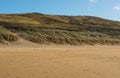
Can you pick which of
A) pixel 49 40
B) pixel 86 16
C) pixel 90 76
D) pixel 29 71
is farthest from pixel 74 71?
pixel 86 16

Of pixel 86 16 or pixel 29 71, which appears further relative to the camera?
pixel 86 16

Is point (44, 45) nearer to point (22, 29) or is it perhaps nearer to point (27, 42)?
point (27, 42)

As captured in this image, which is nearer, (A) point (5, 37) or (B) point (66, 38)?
(A) point (5, 37)

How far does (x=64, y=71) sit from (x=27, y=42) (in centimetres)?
2118

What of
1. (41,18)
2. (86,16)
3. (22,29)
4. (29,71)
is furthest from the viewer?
(86,16)

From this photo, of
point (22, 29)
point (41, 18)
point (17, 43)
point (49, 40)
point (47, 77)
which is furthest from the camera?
point (41, 18)

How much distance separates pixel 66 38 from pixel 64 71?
26.0 metres

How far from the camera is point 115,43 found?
42844mm

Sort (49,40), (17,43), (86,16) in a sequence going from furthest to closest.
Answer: (86,16), (49,40), (17,43)

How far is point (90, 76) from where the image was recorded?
36.9ft

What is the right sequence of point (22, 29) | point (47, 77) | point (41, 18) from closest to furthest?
point (47, 77) → point (22, 29) → point (41, 18)

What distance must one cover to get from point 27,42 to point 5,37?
2659 mm

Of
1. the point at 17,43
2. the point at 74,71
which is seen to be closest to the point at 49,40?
the point at 17,43

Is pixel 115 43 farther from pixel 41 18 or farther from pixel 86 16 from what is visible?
pixel 86 16
